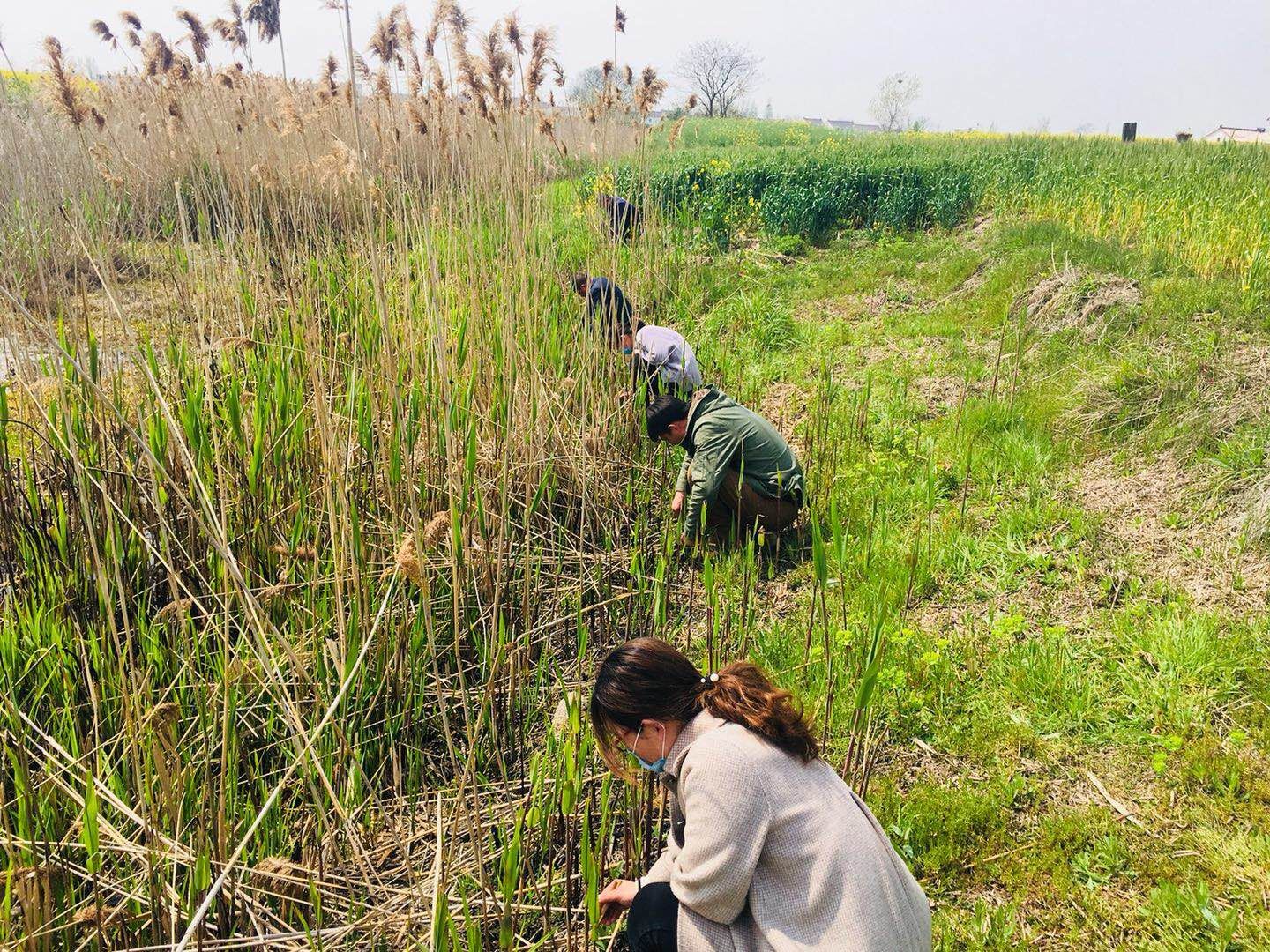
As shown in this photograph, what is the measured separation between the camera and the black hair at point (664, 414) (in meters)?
3.86

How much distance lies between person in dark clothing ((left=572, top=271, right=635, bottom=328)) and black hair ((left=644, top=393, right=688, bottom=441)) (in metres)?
0.53

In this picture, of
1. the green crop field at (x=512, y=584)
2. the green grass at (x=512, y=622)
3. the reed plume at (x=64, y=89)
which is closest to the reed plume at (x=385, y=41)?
the green crop field at (x=512, y=584)

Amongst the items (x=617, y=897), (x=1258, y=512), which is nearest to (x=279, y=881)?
(x=617, y=897)

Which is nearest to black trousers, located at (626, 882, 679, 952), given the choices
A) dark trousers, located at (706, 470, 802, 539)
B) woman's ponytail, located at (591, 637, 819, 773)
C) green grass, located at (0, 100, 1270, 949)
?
green grass, located at (0, 100, 1270, 949)

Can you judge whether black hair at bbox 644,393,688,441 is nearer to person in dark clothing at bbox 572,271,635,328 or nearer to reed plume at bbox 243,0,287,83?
person in dark clothing at bbox 572,271,635,328

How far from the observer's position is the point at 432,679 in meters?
2.71

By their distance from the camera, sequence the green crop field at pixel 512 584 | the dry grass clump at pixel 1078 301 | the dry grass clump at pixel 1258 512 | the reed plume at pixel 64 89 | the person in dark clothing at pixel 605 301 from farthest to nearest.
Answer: the dry grass clump at pixel 1078 301
the person in dark clothing at pixel 605 301
the dry grass clump at pixel 1258 512
the reed plume at pixel 64 89
the green crop field at pixel 512 584

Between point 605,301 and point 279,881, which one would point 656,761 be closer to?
point 279,881

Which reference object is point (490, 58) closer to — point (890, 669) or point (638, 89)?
point (638, 89)

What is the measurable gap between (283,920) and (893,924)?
1.31 metres

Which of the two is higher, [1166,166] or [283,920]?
[1166,166]

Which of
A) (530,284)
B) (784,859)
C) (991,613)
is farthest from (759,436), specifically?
(784,859)

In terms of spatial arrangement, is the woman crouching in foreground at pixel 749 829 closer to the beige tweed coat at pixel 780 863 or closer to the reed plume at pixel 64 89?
the beige tweed coat at pixel 780 863

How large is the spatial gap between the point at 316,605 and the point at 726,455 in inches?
76.1
